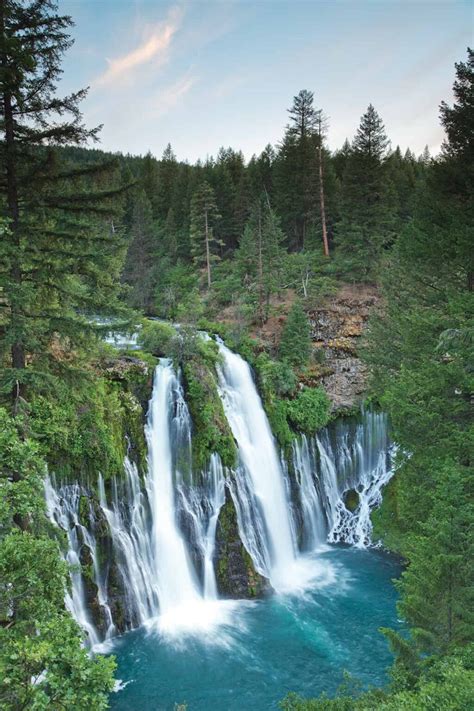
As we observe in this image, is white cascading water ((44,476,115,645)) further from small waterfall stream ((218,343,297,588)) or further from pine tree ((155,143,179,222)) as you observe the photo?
pine tree ((155,143,179,222))

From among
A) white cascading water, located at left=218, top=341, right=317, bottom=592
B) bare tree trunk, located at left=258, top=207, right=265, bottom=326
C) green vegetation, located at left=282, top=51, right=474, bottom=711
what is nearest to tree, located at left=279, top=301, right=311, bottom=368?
white cascading water, located at left=218, top=341, right=317, bottom=592

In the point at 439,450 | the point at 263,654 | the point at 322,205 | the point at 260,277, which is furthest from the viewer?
the point at 322,205

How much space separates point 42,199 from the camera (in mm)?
A: 7973

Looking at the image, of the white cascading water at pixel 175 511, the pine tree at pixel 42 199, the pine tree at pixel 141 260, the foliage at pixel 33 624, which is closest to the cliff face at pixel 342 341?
the white cascading water at pixel 175 511

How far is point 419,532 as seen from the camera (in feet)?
36.7

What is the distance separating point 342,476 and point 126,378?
1148 centimetres

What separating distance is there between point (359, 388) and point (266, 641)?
12.8 m

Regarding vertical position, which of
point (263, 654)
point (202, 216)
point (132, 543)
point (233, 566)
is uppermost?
point (202, 216)

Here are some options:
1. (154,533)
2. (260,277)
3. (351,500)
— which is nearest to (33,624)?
(154,533)

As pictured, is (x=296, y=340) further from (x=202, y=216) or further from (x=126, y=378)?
(x=202, y=216)

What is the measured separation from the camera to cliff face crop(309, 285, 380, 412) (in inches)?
868

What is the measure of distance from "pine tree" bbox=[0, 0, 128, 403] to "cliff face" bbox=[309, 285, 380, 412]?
1553 centimetres

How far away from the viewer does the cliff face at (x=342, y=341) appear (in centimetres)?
2205

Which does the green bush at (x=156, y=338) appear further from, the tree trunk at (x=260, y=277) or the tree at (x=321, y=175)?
the tree at (x=321, y=175)
